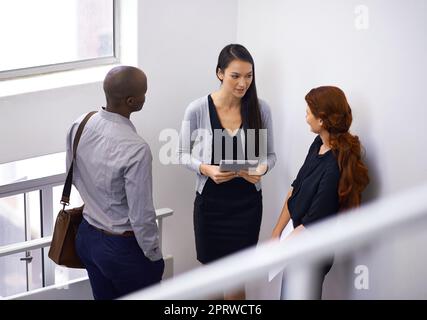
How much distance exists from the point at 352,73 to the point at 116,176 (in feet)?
3.72

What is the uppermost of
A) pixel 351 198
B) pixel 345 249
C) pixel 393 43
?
pixel 393 43

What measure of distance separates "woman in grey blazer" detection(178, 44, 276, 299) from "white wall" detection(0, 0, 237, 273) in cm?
44

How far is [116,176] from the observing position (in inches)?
95.4

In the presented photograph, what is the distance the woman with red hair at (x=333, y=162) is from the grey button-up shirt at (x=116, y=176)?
2.22 ft

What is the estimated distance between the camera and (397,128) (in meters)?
2.68

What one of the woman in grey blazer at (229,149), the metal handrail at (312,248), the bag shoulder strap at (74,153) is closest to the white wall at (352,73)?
the woman in grey blazer at (229,149)

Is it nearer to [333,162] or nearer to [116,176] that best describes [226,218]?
[333,162]

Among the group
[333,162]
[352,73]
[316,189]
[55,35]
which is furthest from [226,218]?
[55,35]

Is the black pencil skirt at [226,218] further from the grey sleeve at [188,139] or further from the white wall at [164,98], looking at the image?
the white wall at [164,98]

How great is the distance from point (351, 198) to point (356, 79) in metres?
0.53

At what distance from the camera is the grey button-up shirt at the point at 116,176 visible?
239cm

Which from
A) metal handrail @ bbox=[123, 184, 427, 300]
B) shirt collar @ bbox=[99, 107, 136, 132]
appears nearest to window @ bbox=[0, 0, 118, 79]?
shirt collar @ bbox=[99, 107, 136, 132]
